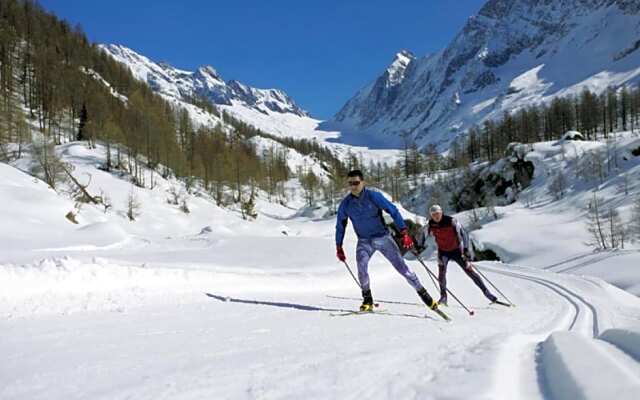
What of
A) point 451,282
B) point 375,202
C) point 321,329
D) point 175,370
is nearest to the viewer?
point 175,370

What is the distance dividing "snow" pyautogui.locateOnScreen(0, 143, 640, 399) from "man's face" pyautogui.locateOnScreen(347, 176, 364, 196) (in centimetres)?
219

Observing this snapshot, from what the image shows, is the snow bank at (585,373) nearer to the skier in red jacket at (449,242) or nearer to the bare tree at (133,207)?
the skier in red jacket at (449,242)

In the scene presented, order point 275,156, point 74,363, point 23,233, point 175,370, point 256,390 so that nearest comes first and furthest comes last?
point 256,390
point 175,370
point 74,363
point 23,233
point 275,156

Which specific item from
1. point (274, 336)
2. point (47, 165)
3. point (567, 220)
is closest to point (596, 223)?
point (567, 220)

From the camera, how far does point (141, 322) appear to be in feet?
19.4

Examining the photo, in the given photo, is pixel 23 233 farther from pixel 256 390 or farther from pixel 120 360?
pixel 256 390

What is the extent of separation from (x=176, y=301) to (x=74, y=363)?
4170mm

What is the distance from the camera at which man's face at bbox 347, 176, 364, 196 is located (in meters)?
7.40

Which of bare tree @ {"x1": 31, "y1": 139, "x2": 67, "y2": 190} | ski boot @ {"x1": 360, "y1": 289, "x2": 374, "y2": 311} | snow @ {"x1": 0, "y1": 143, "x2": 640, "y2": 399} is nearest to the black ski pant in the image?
snow @ {"x1": 0, "y1": 143, "x2": 640, "y2": 399}

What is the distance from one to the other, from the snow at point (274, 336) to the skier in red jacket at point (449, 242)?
962 millimetres

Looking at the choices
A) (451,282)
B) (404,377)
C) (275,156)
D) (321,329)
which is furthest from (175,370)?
(275,156)

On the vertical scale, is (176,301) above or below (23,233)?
below

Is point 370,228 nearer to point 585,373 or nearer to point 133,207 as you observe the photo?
point 585,373

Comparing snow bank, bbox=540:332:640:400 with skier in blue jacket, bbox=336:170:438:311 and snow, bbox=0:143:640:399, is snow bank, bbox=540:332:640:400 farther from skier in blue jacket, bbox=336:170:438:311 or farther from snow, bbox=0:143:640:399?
skier in blue jacket, bbox=336:170:438:311
